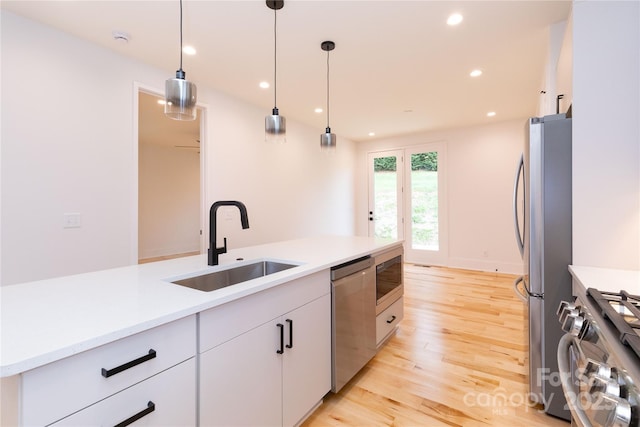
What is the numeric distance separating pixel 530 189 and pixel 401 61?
1793 millimetres

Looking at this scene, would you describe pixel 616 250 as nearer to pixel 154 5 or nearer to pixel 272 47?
pixel 272 47

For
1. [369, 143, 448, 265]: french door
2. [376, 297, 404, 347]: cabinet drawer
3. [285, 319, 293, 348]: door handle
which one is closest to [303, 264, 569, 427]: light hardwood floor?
[376, 297, 404, 347]: cabinet drawer

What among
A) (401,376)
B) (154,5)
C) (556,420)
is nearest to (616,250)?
(556,420)

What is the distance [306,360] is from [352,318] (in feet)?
1.53

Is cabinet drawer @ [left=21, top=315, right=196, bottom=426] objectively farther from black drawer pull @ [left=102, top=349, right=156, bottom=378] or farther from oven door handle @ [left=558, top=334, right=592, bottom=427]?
oven door handle @ [left=558, top=334, right=592, bottom=427]

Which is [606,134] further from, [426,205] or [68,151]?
[426,205]

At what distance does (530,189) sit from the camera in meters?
1.78

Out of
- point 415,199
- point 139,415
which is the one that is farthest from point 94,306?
point 415,199

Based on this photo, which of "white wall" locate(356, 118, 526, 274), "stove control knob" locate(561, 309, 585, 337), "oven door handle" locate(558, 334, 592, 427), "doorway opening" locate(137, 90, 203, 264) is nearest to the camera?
"oven door handle" locate(558, 334, 592, 427)

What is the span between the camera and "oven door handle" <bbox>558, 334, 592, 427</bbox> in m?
0.81

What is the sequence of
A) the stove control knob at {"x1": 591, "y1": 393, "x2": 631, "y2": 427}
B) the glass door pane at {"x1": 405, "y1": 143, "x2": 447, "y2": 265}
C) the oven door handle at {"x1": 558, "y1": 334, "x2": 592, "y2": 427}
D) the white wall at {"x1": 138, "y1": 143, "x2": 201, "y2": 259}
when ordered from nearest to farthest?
1. the stove control knob at {"x1": 591, "y1": 393, "x2": 631, "y2": 427}
2. the oven door handle at {"x1": 558, "y1": 334, "x2": 592, "y2": 427}
3. the glass door pane at {"x1": 405, "y1": 143, "x2": 447, "y2": 265}
4. the white wall at {"x1": 138, "y1": 143, "x2": 201, "y2": 259}

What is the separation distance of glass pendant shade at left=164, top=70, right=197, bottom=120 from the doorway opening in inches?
185

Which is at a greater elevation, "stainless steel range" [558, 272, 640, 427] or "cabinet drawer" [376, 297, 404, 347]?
"stainless steel range" [558, 272, 640, 427]

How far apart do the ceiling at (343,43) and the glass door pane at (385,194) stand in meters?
2.21
